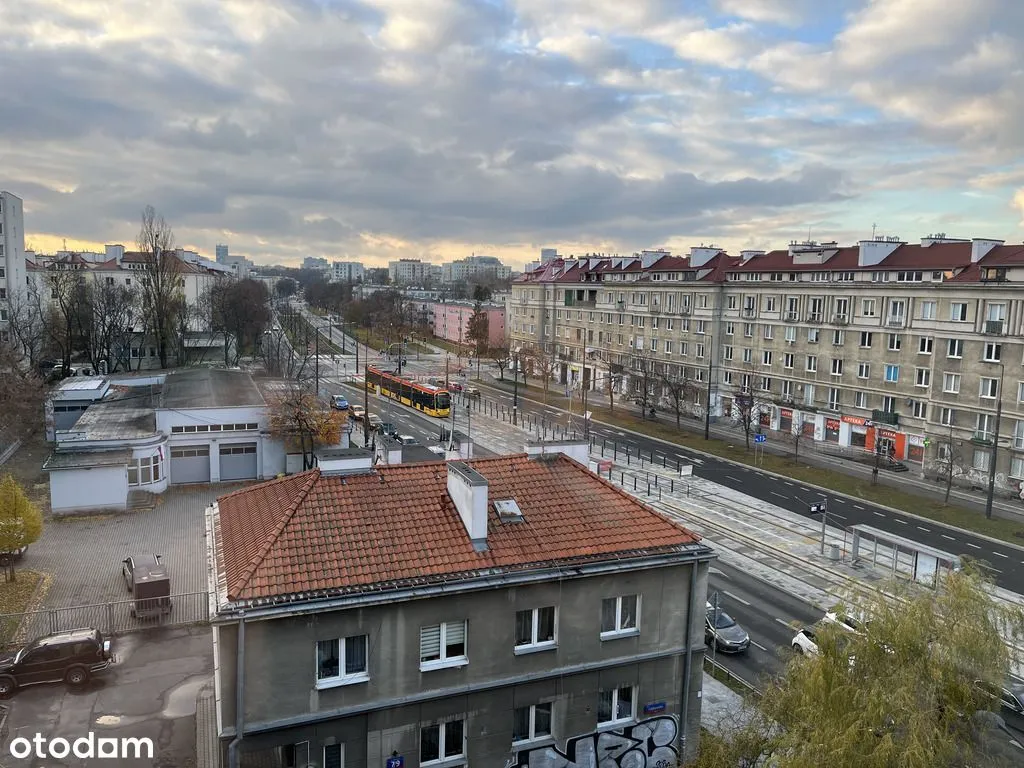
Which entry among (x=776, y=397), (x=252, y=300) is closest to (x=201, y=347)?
(x=252, y=300)

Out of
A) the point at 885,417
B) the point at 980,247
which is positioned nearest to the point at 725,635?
the point at 885,417

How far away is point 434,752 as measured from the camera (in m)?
14.5

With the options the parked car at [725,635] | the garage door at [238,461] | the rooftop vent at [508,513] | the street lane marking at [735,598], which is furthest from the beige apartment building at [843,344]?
the garage door at [238,461]

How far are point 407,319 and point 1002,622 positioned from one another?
141 meters

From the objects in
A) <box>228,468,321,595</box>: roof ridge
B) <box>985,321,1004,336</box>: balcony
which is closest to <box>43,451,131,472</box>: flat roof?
<box>228,468,321,595</box>: roof ridge

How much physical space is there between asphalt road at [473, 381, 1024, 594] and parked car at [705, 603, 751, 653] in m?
7.97

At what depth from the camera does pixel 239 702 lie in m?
12.7

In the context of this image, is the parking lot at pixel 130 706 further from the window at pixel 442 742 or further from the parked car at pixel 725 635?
the parked car at pixel 725 635

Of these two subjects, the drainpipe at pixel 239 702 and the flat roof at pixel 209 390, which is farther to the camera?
the flat roof at pixel 209 390

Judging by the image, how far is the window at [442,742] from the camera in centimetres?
1445

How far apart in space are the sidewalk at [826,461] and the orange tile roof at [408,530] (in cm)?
3272

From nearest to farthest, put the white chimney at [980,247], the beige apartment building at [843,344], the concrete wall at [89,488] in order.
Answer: the concrete wall at [89,488] < the beige apartment building at [843,344] < the white chimney at [980,247]

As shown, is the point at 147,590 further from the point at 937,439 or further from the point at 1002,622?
the point at 937,439

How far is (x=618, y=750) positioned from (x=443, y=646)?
4804mm
